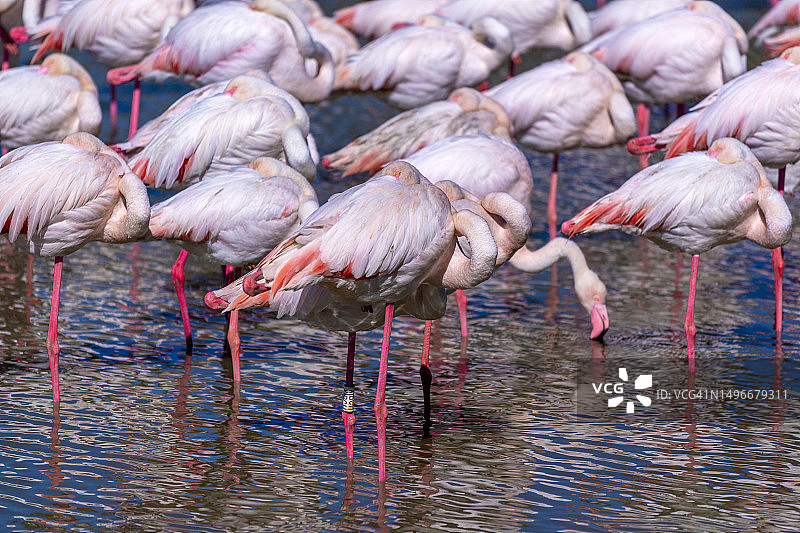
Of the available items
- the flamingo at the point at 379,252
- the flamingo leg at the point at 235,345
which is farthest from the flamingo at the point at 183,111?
the flamingo at the point at 379,252

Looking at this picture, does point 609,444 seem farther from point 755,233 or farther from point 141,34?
point 141,34

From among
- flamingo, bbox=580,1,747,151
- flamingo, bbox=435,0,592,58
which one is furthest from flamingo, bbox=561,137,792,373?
flamingo, bbox=435,0,592,58

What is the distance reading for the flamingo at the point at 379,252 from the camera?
15.5ft

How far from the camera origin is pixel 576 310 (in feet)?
24.6

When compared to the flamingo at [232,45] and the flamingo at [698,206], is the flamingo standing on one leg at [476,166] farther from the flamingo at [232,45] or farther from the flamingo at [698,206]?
the flamingo at [232,45]

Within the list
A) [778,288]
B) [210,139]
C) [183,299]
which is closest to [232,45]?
[210,139]

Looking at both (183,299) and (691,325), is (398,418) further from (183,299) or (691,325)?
(691,325)

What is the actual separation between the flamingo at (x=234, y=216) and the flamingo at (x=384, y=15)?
6830mm

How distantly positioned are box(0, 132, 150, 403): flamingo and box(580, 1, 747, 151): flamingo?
518 centimetres

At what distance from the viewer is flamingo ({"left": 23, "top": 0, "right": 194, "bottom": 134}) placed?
Result: 10203 mm

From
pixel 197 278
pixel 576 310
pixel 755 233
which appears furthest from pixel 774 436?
pixel 197 278

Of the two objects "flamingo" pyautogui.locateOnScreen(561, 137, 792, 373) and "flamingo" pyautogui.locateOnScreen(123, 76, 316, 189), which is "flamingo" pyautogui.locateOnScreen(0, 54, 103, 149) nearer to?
"flamingo" pyautogui.locateOnScreen(123, 76, 316, 189)

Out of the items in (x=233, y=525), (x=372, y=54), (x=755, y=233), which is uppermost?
(x=372, y=54)

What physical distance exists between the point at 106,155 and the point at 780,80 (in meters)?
4.03
